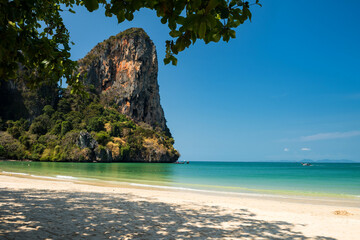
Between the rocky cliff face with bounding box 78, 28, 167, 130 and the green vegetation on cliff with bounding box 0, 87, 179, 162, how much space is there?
386 inches

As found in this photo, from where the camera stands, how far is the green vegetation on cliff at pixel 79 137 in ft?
220

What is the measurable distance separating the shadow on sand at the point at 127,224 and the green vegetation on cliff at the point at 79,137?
2357 inches

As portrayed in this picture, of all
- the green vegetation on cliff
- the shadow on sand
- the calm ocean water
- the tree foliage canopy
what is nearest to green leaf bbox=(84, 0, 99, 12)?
the tree foliage canopy

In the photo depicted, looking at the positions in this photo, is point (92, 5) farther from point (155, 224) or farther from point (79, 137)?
point (79, 137)

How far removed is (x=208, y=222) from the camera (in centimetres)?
616

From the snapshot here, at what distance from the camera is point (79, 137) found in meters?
68.8

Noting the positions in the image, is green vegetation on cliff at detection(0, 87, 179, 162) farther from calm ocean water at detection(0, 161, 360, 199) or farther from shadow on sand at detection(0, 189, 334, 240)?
shadow on sand at detection(0, 189, 334, 240)

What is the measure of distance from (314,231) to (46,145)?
260ft

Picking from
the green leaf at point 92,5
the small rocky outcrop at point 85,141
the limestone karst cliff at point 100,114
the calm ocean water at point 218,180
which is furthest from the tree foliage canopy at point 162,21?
the small rocky outcrop at point 85,141

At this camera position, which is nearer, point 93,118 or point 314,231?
point 314,231

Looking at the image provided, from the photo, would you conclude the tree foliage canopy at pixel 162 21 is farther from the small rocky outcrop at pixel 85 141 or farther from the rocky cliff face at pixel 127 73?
the rocky cliff face at pixel 127 73

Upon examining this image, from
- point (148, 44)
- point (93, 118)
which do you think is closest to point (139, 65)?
point (148, 44)

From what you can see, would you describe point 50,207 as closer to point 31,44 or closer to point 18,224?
point 18,224

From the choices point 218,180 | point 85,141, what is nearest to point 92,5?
point 218,180
